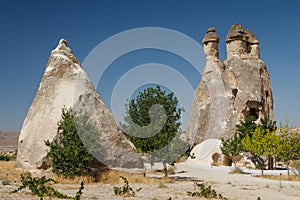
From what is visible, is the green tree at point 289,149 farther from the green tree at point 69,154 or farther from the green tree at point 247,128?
the green tree at point 69,154

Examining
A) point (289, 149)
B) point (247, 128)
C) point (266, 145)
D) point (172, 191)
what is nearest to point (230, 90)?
point (247, 128)

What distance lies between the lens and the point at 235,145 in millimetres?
32312

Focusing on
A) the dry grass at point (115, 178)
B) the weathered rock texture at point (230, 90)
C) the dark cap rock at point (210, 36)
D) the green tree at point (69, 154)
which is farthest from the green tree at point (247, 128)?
the green tree at point (69, 154)

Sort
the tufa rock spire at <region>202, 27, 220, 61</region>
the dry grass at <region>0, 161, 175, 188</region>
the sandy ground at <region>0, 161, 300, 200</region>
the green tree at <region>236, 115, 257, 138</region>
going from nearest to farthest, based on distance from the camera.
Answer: the sandy ground at <region>0, 161, 300, 200</region> → the dry grass at <region>0, 161, 175, 188</region> → the green tree at <region>236, 115, 257, 138</region> → the tufa rock spire at <region>202, 27, 220, 61</region>

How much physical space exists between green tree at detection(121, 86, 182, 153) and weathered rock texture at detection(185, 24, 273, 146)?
96.3 ft

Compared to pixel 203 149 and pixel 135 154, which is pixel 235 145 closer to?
pixel 203 149

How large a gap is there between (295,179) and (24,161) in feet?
53.3

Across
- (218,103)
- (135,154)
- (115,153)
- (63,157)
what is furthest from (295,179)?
(218,103)

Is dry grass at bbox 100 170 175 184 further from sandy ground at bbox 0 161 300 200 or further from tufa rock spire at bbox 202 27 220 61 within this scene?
tufa rock spire at bbox 202 27 220 61

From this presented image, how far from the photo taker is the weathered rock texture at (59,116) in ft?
50.3

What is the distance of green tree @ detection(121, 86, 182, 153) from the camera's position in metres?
17.6

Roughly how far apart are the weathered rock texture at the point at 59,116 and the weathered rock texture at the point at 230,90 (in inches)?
1252

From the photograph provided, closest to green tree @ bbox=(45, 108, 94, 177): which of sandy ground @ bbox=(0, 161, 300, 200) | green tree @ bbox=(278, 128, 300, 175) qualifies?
sandy ground @ bbox=(0, 161, 300, 200)

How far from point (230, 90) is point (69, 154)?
37.9 m
